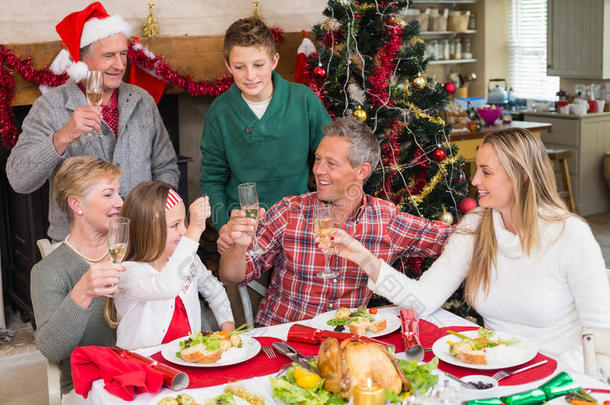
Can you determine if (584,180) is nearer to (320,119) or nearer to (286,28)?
(286,28)

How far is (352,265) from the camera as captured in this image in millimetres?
2486

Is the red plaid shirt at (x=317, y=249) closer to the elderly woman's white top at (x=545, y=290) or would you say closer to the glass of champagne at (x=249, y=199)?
the elderly woman's white top at (x=545, y=290)

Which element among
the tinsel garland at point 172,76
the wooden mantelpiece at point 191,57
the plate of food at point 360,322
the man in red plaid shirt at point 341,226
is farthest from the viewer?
the tinsel garland at point 172,76

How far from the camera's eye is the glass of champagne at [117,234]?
5.80 feet

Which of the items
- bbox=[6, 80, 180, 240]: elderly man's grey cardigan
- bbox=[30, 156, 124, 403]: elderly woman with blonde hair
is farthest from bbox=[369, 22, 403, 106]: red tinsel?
bbox=[30, 156, 124, 403]: elderly woman with blonde hair

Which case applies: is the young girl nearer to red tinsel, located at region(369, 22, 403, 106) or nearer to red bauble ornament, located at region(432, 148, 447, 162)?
red tinsel, located at region(369, 22, 403, 106)

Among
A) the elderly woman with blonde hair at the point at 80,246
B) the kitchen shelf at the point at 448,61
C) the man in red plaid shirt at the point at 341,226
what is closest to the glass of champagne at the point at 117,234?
the elderly woman with blonde hair at the point at 80,246

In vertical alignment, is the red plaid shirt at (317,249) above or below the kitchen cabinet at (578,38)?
below

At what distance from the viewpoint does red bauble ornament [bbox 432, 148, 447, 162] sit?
3.70 meters

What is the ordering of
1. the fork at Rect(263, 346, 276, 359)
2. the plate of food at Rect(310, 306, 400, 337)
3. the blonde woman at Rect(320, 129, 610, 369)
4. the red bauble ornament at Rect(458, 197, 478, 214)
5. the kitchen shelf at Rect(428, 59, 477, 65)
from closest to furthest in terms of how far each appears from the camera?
the fork at Rect(263, 346, 276, 359)
the plate of food at Rect(310, 306, 400, 337)
the blonde woman at Rect(320, 129, 610, 369)
the red bauble ornament at Rect(458, 197, 478, 214)
the kitchen shelf at Rect(428, 59, 477, 65)

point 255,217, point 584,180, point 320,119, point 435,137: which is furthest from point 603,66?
point 255,217

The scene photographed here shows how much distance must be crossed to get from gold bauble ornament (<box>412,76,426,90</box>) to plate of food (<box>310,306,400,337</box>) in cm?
179

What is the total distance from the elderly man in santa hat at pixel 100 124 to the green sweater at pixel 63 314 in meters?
0.61

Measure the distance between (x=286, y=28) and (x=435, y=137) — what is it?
3.52 feet
